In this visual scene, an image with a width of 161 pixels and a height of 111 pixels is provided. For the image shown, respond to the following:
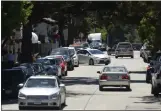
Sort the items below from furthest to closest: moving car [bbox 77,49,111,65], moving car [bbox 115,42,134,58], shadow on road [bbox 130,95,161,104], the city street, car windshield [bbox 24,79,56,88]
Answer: moving car [bbox 115,42,134,58] < moving car [bbox 77,49,111,65] < shadow on road [bbox 130,95,161,104] < the city street < car windshield [bbox 24,79,56,88]

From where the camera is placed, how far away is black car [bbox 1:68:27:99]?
2827 cm

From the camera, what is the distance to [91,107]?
24.5 m

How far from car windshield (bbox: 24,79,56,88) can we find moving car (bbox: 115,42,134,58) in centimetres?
4909

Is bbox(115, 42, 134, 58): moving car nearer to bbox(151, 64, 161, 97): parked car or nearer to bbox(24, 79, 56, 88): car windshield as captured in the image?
bbox(151, 64, 161, 97): parked car

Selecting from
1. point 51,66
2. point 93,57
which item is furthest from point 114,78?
point 93,57

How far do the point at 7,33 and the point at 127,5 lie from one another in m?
16.8

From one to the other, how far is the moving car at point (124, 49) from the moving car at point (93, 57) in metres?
12.9

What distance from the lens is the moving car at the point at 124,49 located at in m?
73.2

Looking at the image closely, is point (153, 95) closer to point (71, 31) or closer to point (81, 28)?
point (71, 31)

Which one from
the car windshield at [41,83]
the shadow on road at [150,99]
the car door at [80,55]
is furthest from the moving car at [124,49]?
the car windshield at [41,83]

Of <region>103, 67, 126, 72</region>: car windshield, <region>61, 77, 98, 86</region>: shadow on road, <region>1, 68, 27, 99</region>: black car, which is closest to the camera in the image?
<region>1, 68, 27, 99</region>: black car

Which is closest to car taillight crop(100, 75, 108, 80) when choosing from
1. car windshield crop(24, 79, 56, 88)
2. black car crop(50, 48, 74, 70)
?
car windshield crop(24, 79, 56, 88)

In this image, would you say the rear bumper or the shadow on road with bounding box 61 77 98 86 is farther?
the shadow on road with bounding box 61 77 98 86

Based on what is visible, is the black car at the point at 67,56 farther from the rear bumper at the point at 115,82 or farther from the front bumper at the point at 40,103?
the front bumper at the point at 40,103
